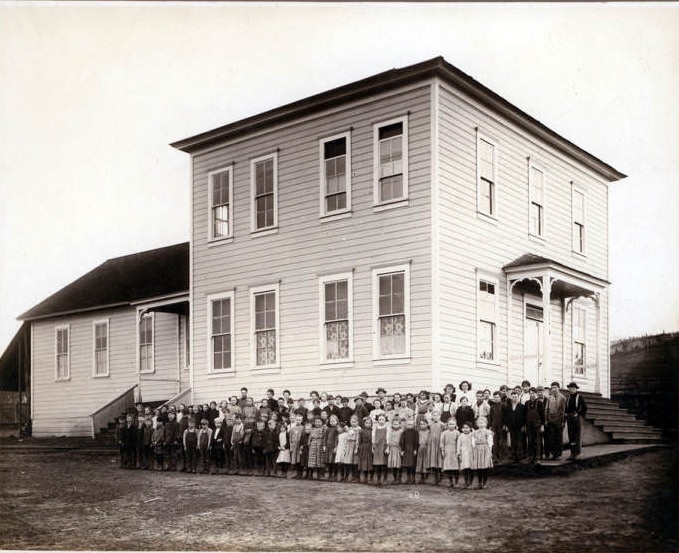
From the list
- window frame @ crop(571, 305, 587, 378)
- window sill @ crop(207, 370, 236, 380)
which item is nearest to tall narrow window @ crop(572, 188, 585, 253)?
window frame @ crop(571, 305, 587, 378)

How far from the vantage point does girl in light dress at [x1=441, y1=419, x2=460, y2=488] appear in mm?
10695

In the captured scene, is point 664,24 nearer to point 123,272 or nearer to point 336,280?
point 336,280

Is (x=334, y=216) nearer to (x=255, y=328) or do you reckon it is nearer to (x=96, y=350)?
(x=255, y=328)

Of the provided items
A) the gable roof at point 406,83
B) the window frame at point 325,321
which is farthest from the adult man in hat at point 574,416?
the window frame at point 325,321

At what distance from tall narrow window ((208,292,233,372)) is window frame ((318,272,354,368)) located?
2038 mm

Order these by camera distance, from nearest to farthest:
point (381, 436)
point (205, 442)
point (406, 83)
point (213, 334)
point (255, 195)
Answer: point (381, 436) → point (406, 83) → point (205, 442) → point (255, 195) → point (213, 334)

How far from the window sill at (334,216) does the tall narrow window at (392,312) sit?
42.0 inches

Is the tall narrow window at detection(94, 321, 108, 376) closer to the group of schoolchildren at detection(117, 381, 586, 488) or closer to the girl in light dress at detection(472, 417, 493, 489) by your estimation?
the group of schoolchildren at detection(117, 381, 586, 488)

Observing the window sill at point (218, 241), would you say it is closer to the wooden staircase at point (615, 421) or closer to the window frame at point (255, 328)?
the window frame at point (255, 328)

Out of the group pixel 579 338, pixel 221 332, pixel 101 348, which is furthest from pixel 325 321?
pixel 101 348

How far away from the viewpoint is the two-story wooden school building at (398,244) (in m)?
12.3

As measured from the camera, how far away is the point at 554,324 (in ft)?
46.7

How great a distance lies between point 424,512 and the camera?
9891 mm

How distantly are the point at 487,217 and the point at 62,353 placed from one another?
11794mm
